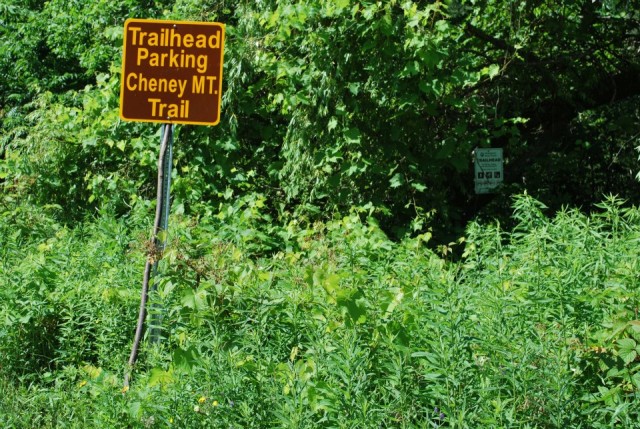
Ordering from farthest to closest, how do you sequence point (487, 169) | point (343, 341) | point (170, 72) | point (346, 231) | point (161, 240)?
point (487, 169), point (346, 231), point (170, 72), point (161, 240), point (343, 341)

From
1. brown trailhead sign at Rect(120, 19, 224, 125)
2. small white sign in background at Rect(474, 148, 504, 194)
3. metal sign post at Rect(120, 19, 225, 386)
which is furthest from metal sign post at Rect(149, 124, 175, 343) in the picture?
small white sign in background at Rect(474, 148, 504, 194)

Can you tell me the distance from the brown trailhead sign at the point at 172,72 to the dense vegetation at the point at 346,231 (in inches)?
35.2

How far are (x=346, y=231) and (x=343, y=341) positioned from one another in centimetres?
287

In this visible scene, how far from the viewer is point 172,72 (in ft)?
17.8

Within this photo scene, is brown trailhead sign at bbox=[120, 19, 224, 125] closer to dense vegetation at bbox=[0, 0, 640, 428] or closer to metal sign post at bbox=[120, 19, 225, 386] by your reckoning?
metal sign post at bbox=[120, 19, 225, 386]

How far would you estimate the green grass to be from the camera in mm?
3793

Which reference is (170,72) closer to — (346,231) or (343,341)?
(346,231)

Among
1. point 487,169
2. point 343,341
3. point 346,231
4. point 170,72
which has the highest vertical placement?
point 170,72

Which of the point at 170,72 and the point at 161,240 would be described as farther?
the point at 170,72

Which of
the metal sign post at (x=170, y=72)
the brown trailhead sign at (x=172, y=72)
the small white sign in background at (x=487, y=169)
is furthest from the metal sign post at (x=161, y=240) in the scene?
the small white sign in background at (x=487, y=169)

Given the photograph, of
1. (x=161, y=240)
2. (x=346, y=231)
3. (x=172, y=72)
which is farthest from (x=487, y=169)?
(x=161, y=240)

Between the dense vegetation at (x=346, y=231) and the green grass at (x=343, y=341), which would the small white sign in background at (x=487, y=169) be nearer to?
the dense vegetation at (x=346, y=231)

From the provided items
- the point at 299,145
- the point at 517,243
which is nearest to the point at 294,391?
the point at 517,243

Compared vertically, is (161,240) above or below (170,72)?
below
